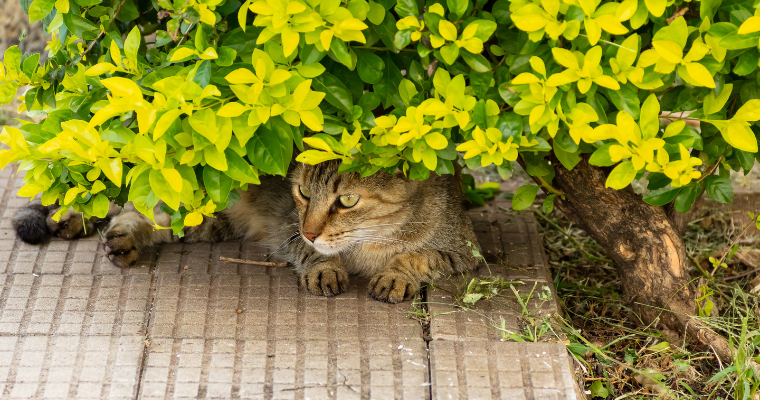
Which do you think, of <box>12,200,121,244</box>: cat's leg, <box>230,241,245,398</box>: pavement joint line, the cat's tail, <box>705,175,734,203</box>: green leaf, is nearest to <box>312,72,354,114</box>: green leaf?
<box>230,241,245,398</box>: pavement joint line

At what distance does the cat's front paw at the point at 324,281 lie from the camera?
2887 mm

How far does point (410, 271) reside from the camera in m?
3.00

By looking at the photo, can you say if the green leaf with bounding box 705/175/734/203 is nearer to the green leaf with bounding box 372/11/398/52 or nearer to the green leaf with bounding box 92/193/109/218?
the green leaf with bounding box 372/11/398/52

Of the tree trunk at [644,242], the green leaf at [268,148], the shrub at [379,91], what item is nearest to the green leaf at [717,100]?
the shrub at [379,91]

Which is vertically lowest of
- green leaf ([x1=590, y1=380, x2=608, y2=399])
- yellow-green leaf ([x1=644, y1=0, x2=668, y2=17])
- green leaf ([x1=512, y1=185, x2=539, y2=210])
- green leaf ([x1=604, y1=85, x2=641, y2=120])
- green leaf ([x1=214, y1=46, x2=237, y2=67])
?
green leaf ([x1=590, y1=380, x2=608, y2=399])

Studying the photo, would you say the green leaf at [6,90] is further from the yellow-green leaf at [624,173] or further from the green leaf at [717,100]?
the green leaf at [717,100]

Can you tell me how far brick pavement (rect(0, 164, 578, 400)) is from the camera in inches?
92.1

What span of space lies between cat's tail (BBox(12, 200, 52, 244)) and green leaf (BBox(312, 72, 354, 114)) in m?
1.75

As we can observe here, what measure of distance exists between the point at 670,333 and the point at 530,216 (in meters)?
1.06

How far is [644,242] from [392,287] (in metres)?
1.08

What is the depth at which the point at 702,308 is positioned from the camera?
9.17ft

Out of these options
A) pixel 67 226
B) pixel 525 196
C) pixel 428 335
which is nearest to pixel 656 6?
pixel 525 196

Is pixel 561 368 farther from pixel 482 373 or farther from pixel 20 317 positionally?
pixel 20 317

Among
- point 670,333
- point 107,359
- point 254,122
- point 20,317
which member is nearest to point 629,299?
point 670,333
